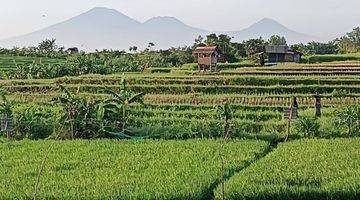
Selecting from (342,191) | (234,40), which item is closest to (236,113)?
(342,191)

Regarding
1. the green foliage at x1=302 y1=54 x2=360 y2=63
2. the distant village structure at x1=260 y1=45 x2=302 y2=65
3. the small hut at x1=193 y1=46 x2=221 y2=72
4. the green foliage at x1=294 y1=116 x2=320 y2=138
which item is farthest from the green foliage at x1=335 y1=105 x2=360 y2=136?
the distant village structure at x1=260 y1=45 x2=302 y2=65

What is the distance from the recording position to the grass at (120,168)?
659 cm

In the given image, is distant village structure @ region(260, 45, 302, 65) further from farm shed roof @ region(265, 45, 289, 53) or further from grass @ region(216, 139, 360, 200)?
grass @ region(216, 139, 360, 200)

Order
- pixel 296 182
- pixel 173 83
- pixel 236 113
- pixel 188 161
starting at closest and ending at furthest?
pixel 296 182 < pixel 188 161 < pixel 236 113 < pixel 173 83

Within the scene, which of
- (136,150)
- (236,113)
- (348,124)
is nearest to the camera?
(136,150)

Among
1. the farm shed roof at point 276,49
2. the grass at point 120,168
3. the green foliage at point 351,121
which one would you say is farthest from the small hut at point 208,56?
the grass at point 120,168

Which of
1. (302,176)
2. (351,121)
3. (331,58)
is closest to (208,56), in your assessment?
(331,58)

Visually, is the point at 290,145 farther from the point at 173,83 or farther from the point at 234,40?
the point at 234,40

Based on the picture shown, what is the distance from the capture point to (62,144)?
10.7 meters

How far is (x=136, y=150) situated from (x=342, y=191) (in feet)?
14.0

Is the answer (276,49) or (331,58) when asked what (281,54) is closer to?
(276,49)

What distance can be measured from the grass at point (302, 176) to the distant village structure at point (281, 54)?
3164 cm

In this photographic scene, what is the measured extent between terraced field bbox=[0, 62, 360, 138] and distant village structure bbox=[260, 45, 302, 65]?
1428cm

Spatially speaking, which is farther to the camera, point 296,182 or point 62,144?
point 62,144
